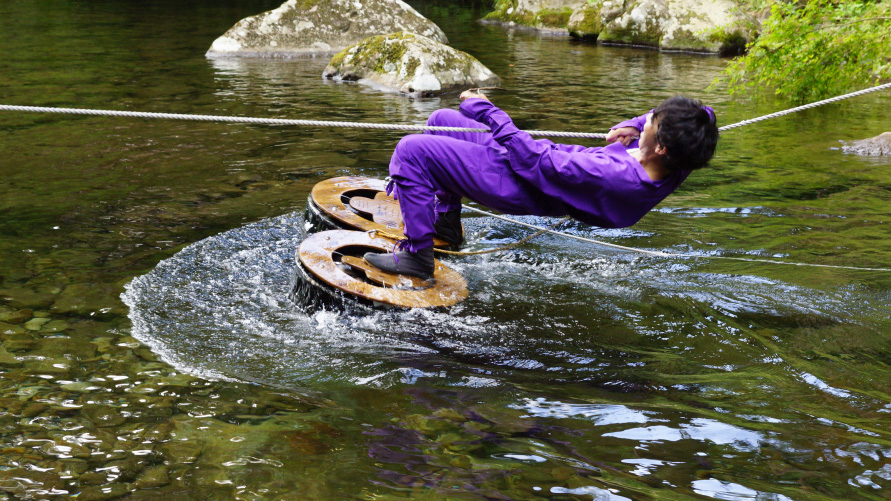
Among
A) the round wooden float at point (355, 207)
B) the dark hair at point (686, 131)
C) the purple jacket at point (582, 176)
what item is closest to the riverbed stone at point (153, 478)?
the purple jacket at point (582, 176)

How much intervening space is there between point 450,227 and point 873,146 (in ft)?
20.9

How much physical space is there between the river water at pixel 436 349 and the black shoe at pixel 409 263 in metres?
0.39

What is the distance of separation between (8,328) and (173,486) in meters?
2.11

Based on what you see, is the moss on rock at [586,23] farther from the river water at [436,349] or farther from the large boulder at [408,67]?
the river water at [436,349]

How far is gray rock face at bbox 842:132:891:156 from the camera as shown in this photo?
8820 mm

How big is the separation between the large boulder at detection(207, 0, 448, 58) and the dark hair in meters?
14.9

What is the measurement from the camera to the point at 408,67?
13336 millimetres

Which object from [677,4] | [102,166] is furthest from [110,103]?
[677,4]

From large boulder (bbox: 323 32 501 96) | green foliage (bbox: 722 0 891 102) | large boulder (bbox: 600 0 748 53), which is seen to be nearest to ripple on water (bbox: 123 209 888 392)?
green foliage (bbox: 722 0 891 102)

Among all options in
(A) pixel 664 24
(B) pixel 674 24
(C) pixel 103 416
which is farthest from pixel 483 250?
(A) pixel 664 24

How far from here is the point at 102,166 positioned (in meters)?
7.83

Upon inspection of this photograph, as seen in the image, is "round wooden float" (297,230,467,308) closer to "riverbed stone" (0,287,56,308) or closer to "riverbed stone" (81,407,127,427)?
"riverbed stone" (81,407,127,427)

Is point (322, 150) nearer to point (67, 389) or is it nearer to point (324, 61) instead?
point (67, 389)

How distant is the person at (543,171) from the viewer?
3791mm
